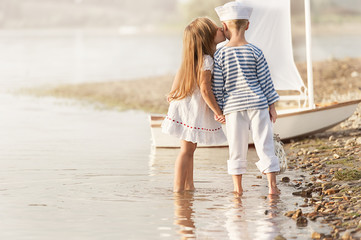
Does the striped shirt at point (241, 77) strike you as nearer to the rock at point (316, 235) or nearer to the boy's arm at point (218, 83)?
the boy's arm at point (218, 83)

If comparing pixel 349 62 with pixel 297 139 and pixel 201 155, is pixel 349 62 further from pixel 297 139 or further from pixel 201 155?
pixel 201 155

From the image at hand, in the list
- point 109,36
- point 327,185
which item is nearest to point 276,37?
point 327,185

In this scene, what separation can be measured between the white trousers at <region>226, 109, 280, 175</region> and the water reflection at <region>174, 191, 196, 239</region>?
0.58 m

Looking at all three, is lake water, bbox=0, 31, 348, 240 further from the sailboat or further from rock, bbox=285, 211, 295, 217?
the sailboat

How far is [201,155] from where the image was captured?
39.3ft

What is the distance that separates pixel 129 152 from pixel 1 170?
2.23m

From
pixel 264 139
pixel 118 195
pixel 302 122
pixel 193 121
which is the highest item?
pixel 193 121

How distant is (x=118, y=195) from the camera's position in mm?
8945

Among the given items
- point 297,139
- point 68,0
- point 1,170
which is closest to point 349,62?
point 297,139

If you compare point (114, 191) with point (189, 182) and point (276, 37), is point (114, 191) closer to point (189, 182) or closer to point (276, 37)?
point (189, 182)

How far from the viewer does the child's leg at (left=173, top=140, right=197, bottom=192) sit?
882 centimetres

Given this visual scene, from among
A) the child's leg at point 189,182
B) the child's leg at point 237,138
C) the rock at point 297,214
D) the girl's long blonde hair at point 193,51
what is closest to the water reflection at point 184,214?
the child's leg at point 189,182

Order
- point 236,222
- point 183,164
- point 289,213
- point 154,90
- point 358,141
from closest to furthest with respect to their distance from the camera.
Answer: point 236,222
point 289,213
point 183,164
point 358,141
point 154,90

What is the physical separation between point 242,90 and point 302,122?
4.29 meters
